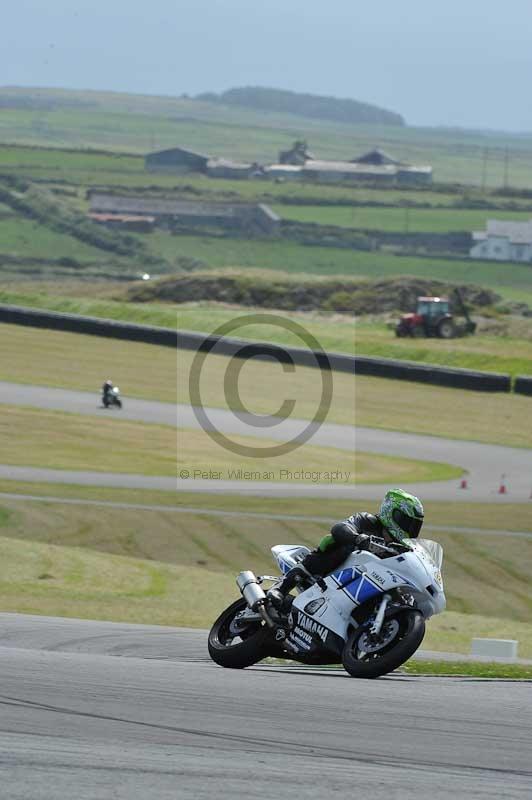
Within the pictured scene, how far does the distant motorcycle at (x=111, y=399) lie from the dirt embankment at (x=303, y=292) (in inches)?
1217

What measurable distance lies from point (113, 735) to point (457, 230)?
122m

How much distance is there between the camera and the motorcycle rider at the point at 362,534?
10555 mm

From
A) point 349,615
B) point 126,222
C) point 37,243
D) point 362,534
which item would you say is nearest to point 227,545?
point 362,534

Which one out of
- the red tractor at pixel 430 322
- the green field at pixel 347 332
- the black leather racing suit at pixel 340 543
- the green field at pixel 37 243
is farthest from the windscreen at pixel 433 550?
the green field at pixel 37 243

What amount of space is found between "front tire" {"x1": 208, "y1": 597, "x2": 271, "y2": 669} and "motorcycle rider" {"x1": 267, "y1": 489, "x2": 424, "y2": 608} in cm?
31

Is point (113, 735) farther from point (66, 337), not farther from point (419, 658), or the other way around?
point (66, 337)

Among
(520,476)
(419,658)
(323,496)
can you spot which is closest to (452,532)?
(323,496)

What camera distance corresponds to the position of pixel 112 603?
62.1 feet

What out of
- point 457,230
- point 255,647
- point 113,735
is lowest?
point 457,230

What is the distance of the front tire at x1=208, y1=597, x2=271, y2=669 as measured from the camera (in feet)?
36.0

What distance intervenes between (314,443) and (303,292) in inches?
1484

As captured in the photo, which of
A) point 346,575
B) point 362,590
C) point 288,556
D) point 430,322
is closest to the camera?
point 362,590

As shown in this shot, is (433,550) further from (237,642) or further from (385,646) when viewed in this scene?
(237,642)

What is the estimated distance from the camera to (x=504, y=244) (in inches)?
4638
